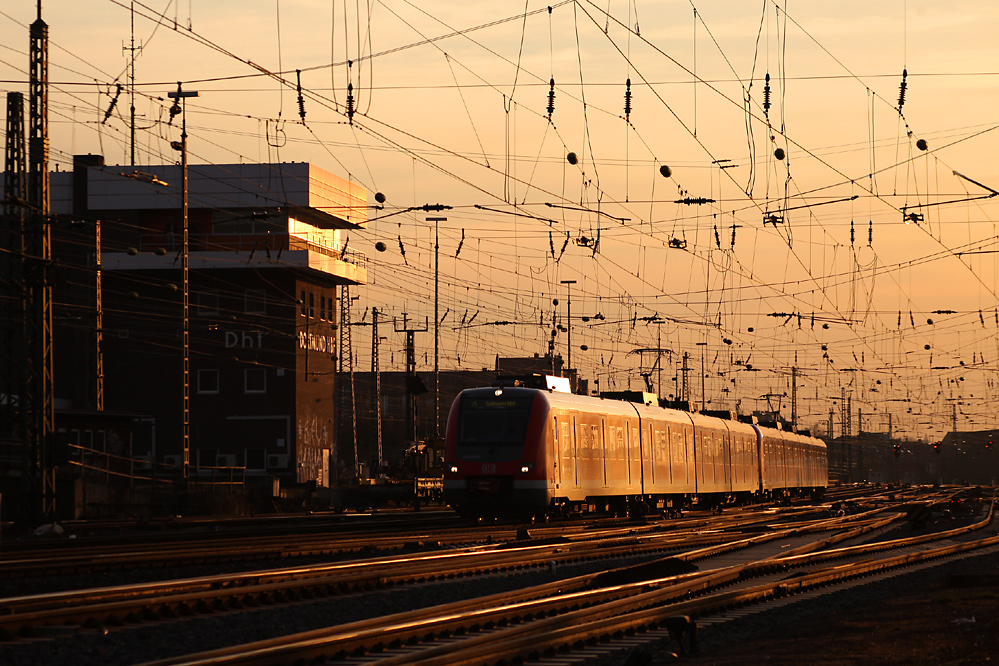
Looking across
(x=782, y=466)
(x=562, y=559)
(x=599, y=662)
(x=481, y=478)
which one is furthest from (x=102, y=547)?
(x=782, y=466)

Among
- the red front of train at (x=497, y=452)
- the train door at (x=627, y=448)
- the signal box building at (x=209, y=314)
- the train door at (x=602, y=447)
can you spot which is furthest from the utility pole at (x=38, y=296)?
the signal box building at (x=209, y=314)

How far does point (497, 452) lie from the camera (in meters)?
28.8

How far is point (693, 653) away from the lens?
11609mm

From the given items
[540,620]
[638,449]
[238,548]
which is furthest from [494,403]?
[540,620]

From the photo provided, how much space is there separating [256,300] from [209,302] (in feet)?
7.88

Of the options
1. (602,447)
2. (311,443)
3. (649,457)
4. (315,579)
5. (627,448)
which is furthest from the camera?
(311,443)

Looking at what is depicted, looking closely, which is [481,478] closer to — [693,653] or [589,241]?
[589,241]

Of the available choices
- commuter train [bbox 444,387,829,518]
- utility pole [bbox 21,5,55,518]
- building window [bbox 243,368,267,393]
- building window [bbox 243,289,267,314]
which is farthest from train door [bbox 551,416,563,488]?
building window [bbox 243,289,267,314]

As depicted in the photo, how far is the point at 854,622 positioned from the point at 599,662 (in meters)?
4.25

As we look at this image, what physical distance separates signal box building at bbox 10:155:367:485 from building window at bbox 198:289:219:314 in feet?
0.17

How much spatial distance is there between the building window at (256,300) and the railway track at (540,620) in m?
45.4

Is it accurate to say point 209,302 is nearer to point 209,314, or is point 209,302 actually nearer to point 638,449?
point 209,314

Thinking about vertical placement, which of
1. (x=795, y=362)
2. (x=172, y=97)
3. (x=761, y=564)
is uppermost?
(x=172, y=97)

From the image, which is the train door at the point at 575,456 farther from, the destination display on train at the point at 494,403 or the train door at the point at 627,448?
the train door at the point at 627,448
